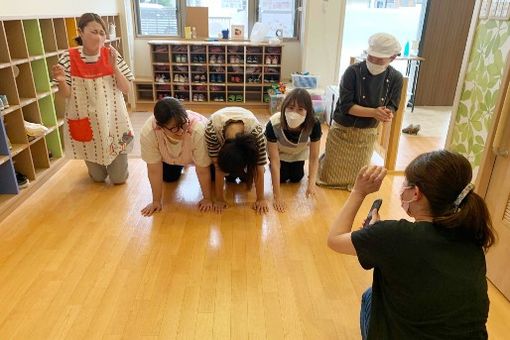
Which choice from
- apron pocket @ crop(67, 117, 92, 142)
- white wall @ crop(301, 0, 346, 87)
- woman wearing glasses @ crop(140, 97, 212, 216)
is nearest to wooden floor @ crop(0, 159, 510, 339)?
woman wearing glasses @ crop(140, 97, 212, 216)

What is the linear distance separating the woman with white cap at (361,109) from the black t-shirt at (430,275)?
166 cm

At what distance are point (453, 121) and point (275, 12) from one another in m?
3.56

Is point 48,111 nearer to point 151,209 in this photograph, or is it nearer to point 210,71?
point 151,209

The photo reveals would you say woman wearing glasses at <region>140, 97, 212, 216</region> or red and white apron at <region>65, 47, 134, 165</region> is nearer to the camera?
woman wearing glasses at <region>140, 97, 212, 216</region>

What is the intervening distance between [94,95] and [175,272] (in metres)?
1.32

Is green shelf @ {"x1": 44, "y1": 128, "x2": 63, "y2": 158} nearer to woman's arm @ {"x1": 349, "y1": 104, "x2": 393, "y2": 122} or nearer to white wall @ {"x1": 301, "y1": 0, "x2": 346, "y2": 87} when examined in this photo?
woman's arm @ {"x1": 349, "y1": 104, "x2": 393, "y2": 122}

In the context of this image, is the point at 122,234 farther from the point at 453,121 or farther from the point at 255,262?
the point at 453,121

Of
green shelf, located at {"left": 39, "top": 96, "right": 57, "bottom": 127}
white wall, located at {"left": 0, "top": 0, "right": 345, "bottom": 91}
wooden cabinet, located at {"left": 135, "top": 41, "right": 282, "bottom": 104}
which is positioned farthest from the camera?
wooden cabinet, located at {"left": 135, "top": 41, "right": 282, "bottom": 104}

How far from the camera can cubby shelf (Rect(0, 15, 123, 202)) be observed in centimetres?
237

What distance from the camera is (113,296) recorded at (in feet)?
5.65

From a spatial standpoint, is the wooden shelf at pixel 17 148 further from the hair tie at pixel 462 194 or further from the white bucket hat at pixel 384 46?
the hair tie at pixel 462 194

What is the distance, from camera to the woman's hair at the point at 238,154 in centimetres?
202

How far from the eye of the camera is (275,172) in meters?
2.46

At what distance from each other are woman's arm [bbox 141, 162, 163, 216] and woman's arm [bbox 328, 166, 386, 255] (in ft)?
4.82
